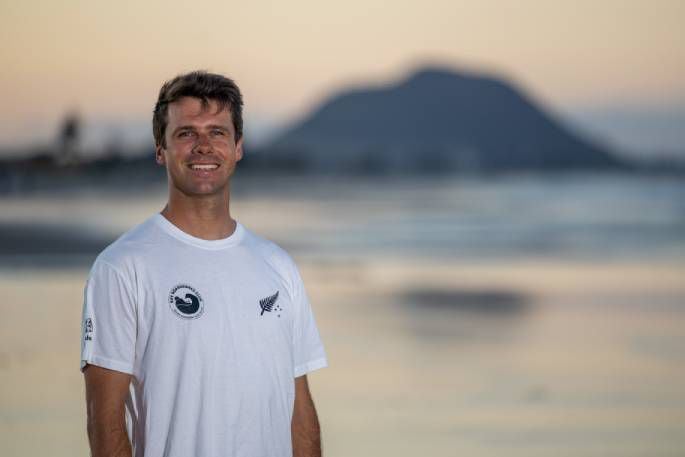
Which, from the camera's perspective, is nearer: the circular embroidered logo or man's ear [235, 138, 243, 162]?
the circular embroidered logo

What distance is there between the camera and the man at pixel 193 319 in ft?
6.05

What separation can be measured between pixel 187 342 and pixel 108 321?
113mm

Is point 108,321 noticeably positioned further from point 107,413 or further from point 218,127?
point 218,127

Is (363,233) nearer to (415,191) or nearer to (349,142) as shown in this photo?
(415,191)

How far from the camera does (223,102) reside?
6.41 ft

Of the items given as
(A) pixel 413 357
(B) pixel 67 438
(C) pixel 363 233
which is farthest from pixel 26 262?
(B) pixel 67 438

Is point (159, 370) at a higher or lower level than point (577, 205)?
lower

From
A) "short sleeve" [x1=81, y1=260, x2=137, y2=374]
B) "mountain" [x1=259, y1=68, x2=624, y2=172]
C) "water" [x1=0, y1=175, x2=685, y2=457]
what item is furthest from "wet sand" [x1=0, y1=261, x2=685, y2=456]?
"mountain" [x1=259, y1=68, x2=624, y2=172]

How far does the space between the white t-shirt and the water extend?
2472mm

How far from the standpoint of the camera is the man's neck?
193cm

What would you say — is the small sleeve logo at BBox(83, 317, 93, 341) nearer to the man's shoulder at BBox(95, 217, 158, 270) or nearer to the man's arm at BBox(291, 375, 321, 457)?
the man's shoulder at BBox(95, 217, 158, 270)

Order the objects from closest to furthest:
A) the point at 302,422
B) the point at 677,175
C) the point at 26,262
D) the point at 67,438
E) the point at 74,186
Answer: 1. the point at 302,422
2. the point at 67,438
3. the point at 26,262
4. the point at 74,186
5. the point at 677,175

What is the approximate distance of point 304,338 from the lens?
204 centimetres

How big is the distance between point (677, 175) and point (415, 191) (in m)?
4.33
